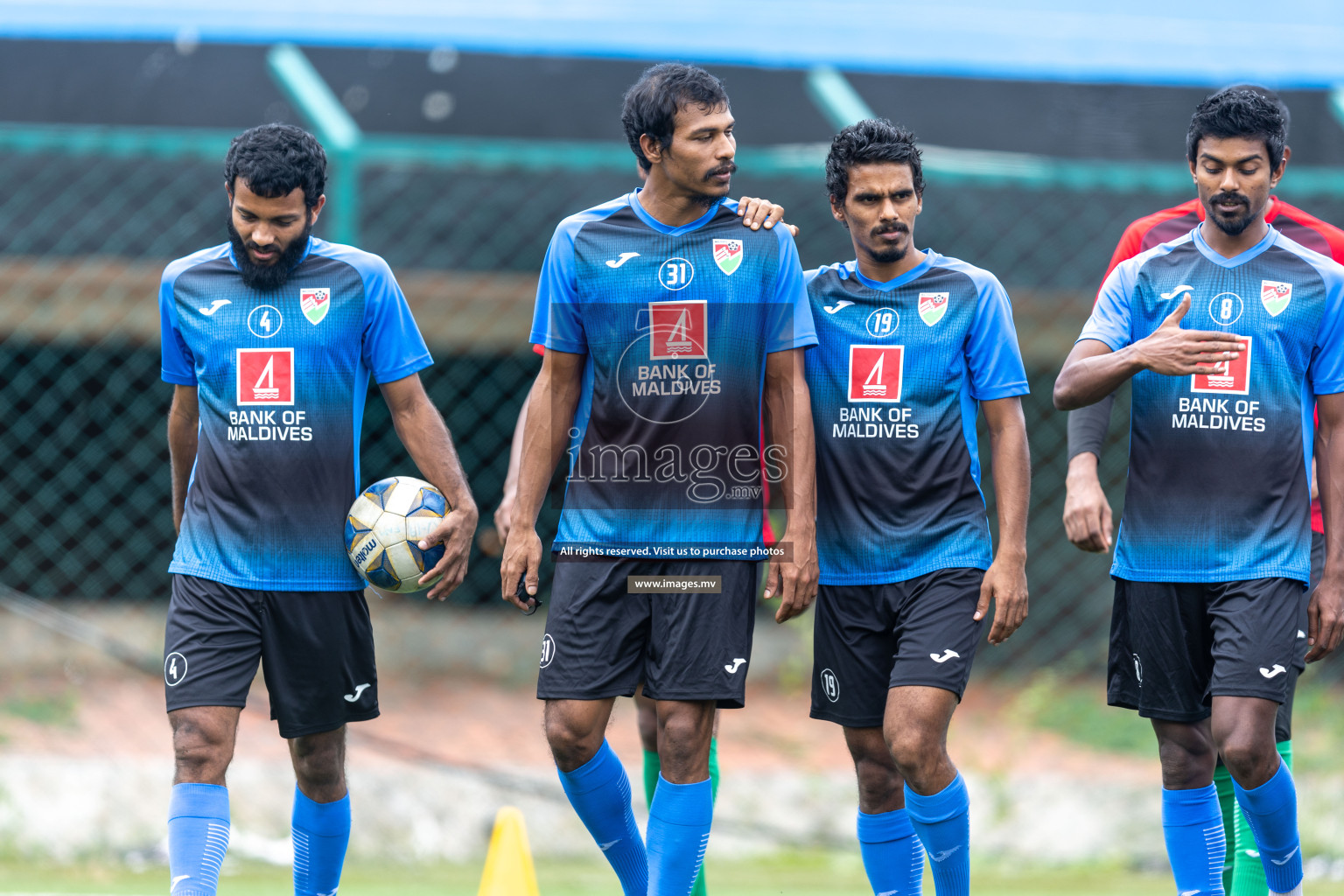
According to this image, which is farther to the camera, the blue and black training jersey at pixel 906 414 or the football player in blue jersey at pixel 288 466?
the blue and black training jersey at pixel 906 414

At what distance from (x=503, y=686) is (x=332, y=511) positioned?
465 cm

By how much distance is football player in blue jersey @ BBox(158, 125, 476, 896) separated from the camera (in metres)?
4.31

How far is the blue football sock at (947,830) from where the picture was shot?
4.29 meters

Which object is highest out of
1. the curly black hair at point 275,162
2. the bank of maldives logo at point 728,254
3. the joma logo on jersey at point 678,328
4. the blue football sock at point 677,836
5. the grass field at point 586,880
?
the curly black hair at point 275,162

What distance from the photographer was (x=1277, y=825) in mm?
4312

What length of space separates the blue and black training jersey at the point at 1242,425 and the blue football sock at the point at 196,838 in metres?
2.67

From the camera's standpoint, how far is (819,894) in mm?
6098

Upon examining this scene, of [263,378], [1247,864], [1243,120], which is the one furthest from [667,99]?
[1247,864]

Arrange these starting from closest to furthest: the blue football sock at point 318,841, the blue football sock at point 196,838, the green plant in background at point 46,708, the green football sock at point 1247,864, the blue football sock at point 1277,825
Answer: the blue football sock at point 196,838
the blue football sock at point 1277,825
the blue football sock at point 318,841
the green football sock at point 1247,864
the green plant in background at point 46,708

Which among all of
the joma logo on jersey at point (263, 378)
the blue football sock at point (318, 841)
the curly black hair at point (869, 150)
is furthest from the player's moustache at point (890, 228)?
the blue football sock at point (318, 841)

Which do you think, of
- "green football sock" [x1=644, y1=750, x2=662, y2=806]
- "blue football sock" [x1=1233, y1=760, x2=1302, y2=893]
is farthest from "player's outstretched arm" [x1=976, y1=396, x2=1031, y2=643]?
"green football sock" [x1=644, y1=750, x2=662, y2=806]

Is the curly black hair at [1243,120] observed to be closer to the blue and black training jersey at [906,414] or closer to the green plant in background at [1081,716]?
the blue and black training jersey at [906,414]

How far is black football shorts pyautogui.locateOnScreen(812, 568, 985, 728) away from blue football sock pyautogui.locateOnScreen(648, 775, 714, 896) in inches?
20.8

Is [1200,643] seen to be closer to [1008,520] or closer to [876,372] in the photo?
[1008,520]
